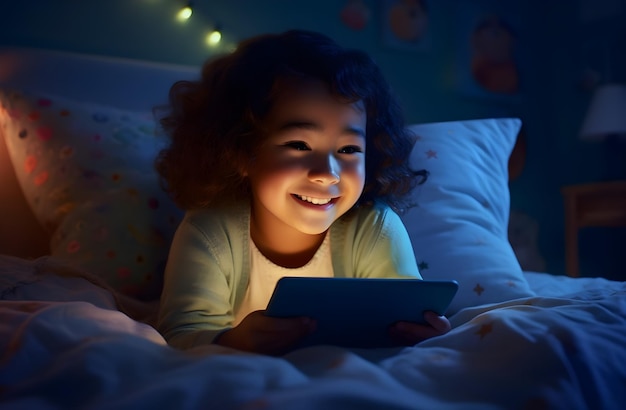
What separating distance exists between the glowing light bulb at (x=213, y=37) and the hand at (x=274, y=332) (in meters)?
1.43

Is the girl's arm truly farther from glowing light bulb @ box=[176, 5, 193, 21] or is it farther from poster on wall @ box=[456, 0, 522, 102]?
poster on wall @ box=[456, 0, 522, 102]

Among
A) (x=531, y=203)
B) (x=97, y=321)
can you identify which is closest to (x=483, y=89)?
(x=531, y=203)

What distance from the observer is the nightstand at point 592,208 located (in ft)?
7.20

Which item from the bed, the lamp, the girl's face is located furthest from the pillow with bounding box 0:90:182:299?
the lamp

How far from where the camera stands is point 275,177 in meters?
0.96

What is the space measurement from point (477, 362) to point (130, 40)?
1.61m

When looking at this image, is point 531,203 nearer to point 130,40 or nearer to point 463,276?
point 463,276

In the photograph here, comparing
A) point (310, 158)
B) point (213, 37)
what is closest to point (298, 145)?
point (310, 158)

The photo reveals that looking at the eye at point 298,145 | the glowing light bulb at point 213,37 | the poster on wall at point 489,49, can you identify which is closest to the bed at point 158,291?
the glowing light bulb at point 213,37

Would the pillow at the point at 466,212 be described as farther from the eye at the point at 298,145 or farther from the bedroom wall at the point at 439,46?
the bedroom wall at the point at 439,46

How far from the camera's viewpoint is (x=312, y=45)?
101cm

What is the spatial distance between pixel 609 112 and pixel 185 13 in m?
1.76

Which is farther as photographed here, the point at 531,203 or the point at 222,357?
the point at 531,203

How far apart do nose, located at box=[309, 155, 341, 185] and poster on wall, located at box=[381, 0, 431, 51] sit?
1.48 m
